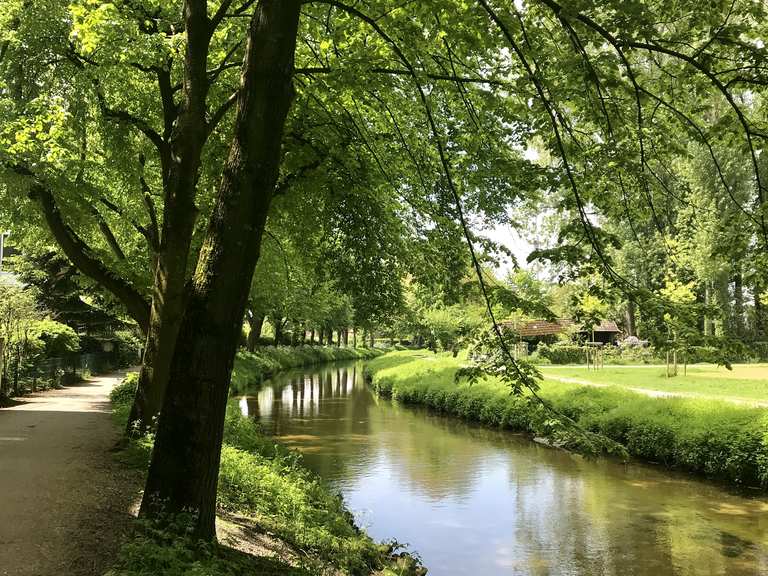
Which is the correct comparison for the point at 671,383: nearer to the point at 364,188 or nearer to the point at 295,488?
the point at 295,488

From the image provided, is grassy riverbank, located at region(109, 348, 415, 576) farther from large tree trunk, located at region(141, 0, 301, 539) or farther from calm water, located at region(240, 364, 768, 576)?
calm water, located at region(240, 364, 768, 576)

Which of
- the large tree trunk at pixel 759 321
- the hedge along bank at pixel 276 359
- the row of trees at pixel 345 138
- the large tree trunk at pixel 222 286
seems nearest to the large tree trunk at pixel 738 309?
the large tree trunk at pixel 759 321

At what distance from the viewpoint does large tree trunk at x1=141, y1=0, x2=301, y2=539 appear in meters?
5.09

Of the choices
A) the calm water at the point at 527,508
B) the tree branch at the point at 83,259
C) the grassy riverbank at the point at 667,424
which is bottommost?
the calm water at the point at 527,508

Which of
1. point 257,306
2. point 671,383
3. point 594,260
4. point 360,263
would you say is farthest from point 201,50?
point 671,383

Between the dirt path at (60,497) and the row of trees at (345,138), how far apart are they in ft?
3.40

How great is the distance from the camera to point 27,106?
10875 millimetres

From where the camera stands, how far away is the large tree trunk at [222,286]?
509 centimetres

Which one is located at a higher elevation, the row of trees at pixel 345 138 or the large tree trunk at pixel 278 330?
the row of trees at pixel 345 138

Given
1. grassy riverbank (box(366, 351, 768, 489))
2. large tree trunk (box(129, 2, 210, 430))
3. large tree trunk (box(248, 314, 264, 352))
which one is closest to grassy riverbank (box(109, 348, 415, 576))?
large tree trunk (box(129, 2, 210, 430))

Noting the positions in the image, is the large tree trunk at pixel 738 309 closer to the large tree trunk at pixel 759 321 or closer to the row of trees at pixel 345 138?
the large tree trunk at pixel 759 321

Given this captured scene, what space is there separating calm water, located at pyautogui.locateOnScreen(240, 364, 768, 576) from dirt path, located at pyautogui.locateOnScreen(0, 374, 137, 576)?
190 inches

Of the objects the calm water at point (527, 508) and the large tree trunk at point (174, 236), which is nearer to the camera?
the large tree trunk at point (174, 236)

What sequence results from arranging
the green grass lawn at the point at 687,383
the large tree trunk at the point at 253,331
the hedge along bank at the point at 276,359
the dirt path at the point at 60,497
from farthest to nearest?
the large tree trunk at the point at 253,331 → the hedge along bank at the point at 276,359 → the green grass lawn at the point at 687,383 → the dirt path at the point at 60,497
